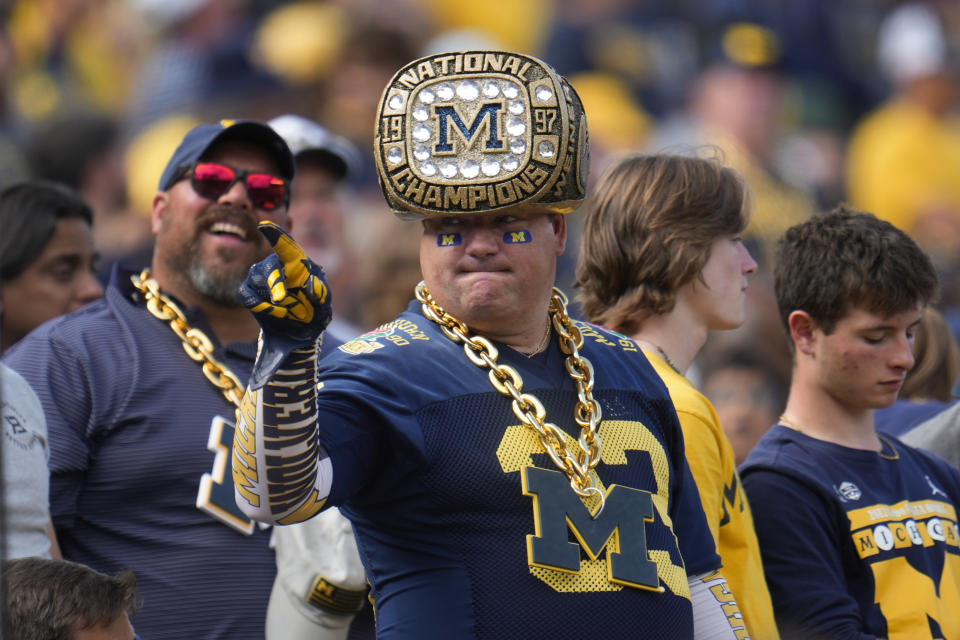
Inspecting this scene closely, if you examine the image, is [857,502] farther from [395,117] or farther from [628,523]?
[395,117]

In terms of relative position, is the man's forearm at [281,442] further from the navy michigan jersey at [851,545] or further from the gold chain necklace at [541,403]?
the navy michigan jersey at [851,545]

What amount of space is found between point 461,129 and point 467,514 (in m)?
0.77

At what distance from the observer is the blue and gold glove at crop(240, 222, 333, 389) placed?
2.47 metres

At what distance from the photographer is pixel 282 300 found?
247 centimetres

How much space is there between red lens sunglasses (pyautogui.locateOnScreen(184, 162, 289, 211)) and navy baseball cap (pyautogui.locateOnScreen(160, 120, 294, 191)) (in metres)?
0.05

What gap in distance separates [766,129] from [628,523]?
631cm

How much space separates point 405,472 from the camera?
2842 mm

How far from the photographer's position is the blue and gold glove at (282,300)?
2475 millimetres

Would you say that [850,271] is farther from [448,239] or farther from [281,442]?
[281,442]

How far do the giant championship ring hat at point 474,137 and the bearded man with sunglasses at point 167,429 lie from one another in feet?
3.94

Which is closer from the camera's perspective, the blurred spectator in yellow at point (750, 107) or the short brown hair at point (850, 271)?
the short brown hair at point (850, 271)

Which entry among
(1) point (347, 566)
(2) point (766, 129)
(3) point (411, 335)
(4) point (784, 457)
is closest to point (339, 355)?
(3) point (411, 335)

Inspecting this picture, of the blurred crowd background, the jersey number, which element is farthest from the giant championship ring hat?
the blurred crowd background

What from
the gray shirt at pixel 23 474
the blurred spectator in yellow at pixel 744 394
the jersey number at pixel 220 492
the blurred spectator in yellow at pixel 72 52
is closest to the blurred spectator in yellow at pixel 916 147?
the blurred spectator in yellow at pixel 744 394
